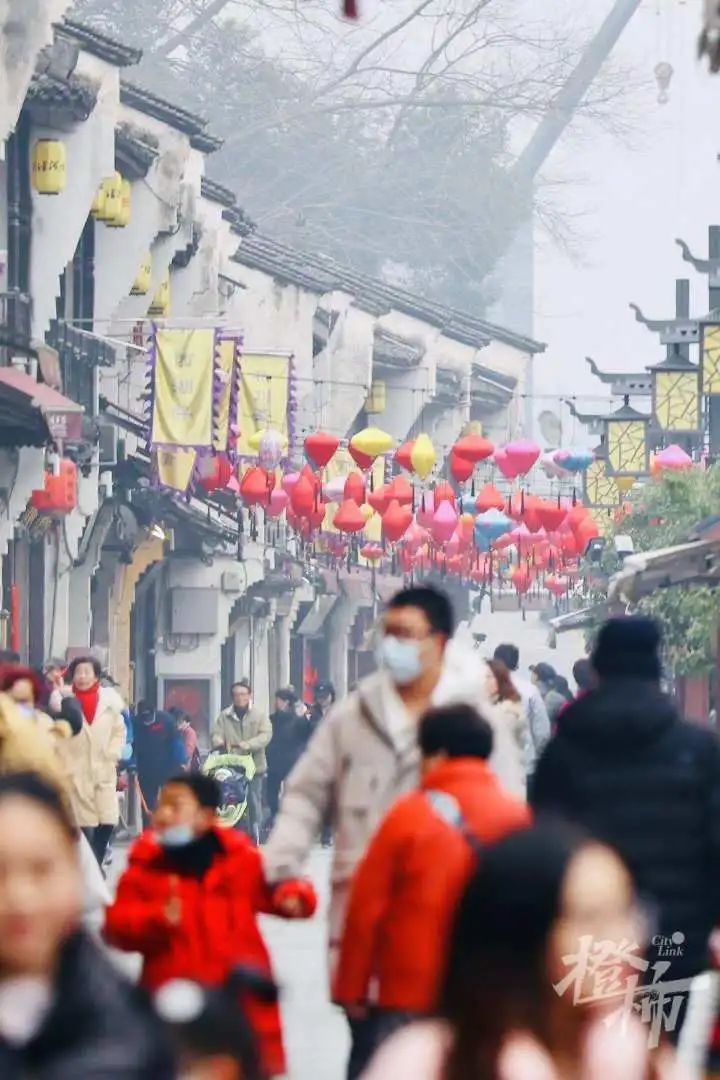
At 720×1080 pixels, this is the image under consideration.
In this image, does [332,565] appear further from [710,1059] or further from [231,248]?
[710,1059]

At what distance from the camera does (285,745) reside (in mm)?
28688

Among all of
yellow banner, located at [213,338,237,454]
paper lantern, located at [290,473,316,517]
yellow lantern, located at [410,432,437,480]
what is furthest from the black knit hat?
paper lantern, located at [290,473,316,517]

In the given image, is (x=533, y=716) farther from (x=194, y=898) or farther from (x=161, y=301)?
(x=161, y=301)

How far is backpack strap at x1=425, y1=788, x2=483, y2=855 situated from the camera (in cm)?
699

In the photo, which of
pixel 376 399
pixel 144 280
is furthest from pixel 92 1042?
pixel 376 399

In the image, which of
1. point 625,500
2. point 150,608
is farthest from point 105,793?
point 625,500

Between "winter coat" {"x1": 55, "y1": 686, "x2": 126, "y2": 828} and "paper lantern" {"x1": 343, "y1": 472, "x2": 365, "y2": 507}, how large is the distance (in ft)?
55.7

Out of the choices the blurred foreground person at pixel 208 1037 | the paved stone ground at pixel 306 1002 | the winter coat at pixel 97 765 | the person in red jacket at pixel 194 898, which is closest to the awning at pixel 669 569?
the paved stone ground at pixel 306 1002

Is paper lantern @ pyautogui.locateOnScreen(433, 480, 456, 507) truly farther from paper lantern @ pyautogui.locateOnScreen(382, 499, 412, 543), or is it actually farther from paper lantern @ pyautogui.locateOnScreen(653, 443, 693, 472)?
paper lantern @ pyautogui.locateOnScreen(653, 443, 693, 472)

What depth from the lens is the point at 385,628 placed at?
840cm

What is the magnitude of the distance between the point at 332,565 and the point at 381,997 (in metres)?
45.1

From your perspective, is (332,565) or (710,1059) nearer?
(710,1059)

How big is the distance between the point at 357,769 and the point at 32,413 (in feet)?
45.7

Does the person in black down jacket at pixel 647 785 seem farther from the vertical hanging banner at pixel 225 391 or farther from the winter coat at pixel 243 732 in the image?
the vertical hanging banner at pixel 225 391
